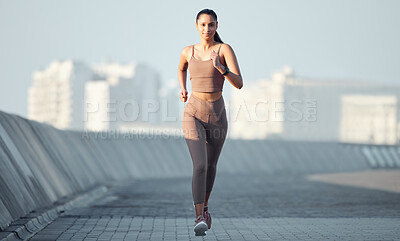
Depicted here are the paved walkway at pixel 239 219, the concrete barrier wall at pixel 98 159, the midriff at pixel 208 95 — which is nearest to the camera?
the midriff at pixel 208 95

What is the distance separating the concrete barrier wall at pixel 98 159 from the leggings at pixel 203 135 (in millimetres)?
1898

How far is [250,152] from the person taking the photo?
36.5 meters

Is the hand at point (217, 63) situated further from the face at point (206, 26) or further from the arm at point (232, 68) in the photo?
the face at point (206, 26)

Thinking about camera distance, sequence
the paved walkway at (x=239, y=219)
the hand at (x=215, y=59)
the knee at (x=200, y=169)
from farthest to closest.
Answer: the paved walkway at (x=239, y=219) < the knee at (x=200, y=169) < the hand at (x=215, y=59)

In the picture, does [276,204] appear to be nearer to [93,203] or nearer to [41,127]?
[93,203]

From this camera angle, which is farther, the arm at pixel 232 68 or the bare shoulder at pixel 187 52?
the bare shoulder at pixel 187 52

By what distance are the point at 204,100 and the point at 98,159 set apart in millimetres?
14463

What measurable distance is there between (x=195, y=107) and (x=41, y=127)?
258 inches

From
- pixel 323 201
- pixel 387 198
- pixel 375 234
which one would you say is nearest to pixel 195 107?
pixel 375 234

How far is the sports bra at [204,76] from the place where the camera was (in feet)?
24.1

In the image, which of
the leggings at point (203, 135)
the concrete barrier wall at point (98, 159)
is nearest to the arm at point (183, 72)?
the leggings at point (203, 135)

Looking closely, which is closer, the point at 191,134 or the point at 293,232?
the point at 191,134

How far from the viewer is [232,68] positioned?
7312 mm

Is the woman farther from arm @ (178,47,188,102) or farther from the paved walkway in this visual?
the paved walkway
